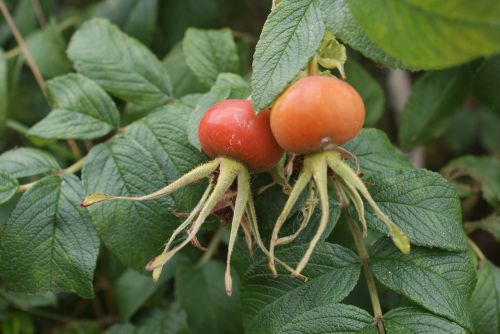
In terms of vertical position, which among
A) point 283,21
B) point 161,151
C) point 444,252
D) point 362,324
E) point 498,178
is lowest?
point 498,178

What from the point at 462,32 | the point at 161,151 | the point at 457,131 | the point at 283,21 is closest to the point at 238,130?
the point at 283,21

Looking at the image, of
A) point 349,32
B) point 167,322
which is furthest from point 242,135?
point 167,322

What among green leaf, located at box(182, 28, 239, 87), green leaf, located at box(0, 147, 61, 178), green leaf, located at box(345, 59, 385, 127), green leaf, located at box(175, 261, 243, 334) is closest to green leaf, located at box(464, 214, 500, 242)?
green leaf, located at box(345, 59, 385, 127)

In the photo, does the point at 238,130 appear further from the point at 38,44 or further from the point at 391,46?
the point at 38,44

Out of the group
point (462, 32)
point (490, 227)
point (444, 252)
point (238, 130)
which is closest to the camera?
point (462, 32)

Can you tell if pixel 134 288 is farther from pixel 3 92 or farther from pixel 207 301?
pixel 3 92

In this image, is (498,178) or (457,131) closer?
(498,178)
